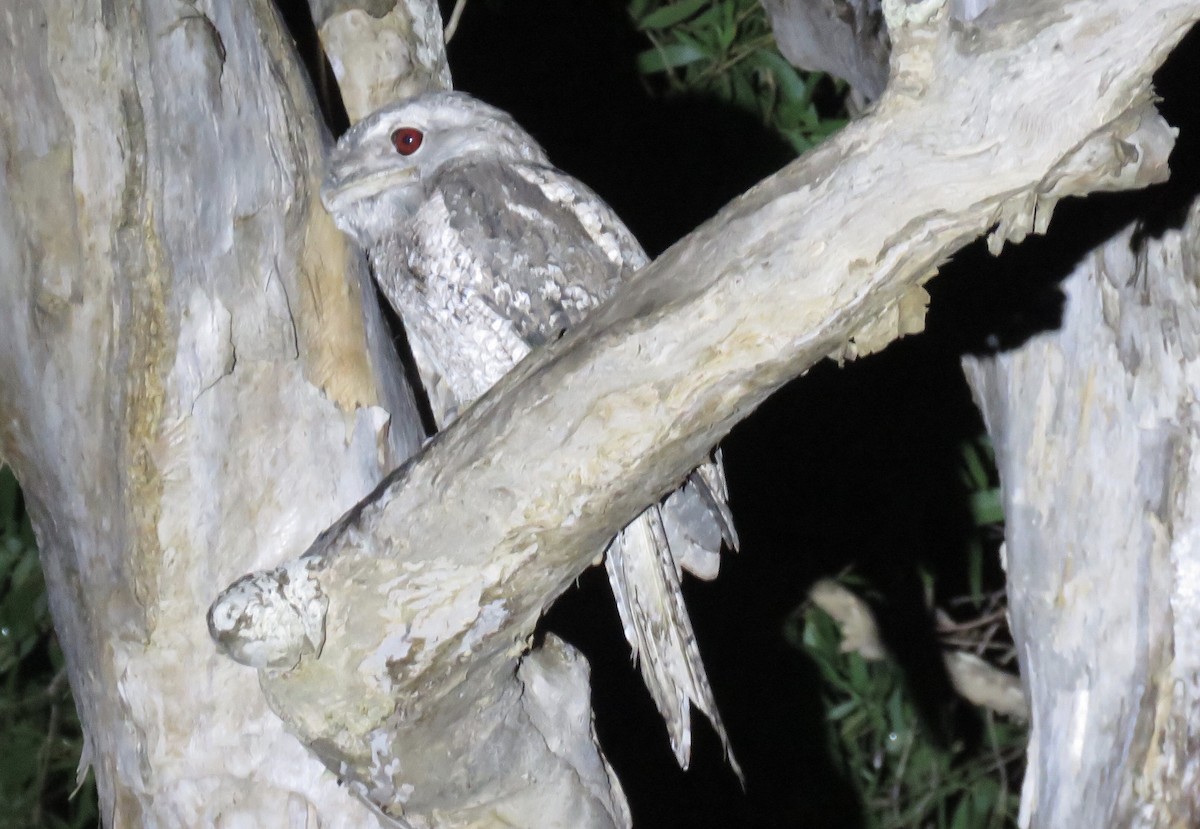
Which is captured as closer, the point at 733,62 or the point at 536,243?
the point at 536,243

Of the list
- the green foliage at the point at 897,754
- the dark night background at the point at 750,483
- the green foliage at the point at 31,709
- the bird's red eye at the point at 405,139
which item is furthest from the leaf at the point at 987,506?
the green foliage at the point at 31,709

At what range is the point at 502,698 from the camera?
1322 millimetres

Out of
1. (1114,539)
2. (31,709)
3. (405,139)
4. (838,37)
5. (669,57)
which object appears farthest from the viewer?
(31,709)

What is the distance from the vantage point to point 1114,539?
160 centimetres

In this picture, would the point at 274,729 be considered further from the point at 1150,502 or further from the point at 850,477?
the point at 850,477

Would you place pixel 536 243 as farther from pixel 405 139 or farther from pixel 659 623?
pixel 659 623

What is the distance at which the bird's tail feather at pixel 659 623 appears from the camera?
161 centimetres

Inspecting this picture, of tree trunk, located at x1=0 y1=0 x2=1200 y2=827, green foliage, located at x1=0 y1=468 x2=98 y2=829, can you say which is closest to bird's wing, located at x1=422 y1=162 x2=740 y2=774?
tree trunk, located at x1=0 y1=0 x2=1200 y2=827

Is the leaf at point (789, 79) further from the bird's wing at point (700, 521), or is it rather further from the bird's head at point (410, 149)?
the bird's wing at point (700, 521)

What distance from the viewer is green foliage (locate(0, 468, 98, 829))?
2.95 meters

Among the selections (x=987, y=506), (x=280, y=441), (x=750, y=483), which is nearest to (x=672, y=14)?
(x=750, y=483)

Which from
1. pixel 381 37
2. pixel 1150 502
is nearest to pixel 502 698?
pixel 1150 502

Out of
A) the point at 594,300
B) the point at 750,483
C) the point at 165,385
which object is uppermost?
the point at 165,385

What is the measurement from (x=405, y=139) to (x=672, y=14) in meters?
1.28
